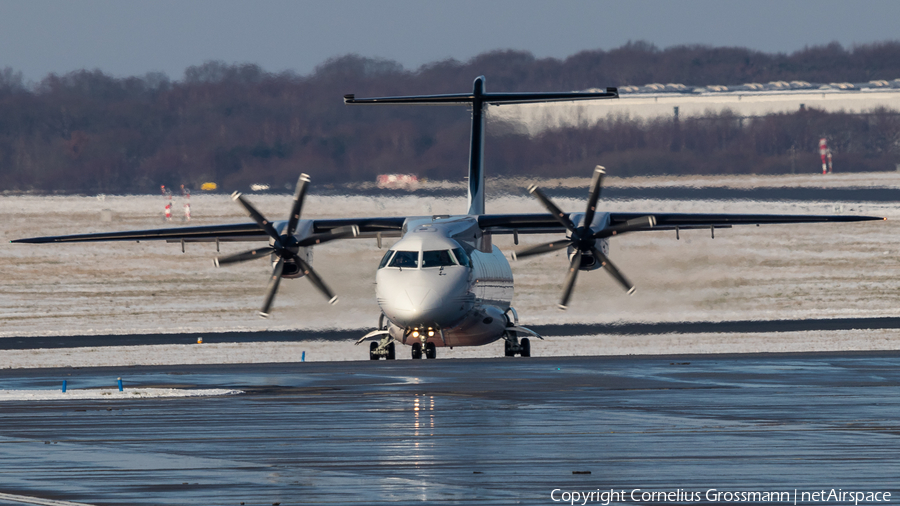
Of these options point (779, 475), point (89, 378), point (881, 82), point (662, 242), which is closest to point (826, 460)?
point (779, 475)

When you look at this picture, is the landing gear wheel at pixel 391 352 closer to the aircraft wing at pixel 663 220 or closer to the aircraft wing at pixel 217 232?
the aircraft wing at pixel 217 232

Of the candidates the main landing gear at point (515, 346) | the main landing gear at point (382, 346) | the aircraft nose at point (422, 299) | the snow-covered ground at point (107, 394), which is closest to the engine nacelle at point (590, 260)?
the main landing gear at point (515, 346)

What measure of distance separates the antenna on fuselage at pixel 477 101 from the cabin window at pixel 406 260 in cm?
568

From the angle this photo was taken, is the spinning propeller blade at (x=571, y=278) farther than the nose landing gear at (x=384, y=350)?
No

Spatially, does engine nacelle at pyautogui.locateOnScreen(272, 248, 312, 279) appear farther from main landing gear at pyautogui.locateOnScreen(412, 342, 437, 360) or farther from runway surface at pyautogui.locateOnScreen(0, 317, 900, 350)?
runway surface at pyautogui.locateOnScreen(0, 317, 900, 350)

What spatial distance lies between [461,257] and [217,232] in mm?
7307

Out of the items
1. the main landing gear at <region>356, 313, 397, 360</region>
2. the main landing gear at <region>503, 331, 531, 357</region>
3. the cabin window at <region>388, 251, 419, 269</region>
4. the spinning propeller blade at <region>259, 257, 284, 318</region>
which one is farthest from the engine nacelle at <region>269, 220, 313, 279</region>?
the main landing gear at <region>503, 331, 531, 357</region>

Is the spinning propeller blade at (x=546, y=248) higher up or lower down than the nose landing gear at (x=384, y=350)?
higher up

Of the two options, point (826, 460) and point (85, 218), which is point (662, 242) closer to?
point (85, 218)

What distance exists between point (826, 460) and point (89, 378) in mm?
14512

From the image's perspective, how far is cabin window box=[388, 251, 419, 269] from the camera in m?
28.0

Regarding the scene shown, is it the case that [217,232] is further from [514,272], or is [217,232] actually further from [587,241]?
[514,272]

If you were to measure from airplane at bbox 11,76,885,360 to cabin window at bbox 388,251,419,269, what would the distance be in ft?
0.07

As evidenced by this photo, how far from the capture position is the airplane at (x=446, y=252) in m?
28.0
